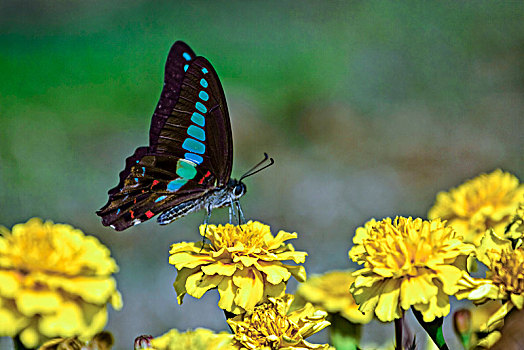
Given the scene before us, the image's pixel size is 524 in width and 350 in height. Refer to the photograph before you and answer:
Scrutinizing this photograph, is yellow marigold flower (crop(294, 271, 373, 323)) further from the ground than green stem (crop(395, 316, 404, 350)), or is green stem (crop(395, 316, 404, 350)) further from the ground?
yellow marigold flower (crop(294, 271, 373, 323))

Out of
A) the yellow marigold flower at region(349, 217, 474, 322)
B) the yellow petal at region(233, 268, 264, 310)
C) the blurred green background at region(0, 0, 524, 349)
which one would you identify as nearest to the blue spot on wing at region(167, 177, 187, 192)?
the yellow petal at region(233, 268, 264, 310)

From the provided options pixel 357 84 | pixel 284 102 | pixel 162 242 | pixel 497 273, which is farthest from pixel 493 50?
pixel 497 273

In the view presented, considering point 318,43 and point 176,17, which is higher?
point 176,17

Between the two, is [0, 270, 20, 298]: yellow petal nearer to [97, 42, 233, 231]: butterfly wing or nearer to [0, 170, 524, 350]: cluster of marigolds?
[0, 170, 524, 350]: cluster of marigolds

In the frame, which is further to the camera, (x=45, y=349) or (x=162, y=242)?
(x=162, y=242)

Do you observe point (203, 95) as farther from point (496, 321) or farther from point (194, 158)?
point (496, 321)

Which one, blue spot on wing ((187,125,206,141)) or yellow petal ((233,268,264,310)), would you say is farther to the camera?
blue spot on wing ((187,125,206,141))

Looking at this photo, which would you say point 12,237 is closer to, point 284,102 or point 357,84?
point 284,102

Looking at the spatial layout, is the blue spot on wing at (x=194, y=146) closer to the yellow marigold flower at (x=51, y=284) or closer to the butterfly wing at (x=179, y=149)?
the butterfly wing at (x=179, y=149)
